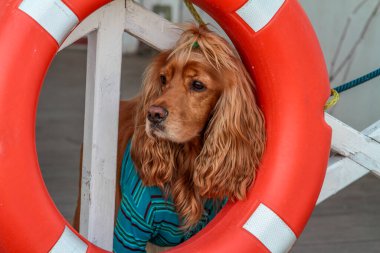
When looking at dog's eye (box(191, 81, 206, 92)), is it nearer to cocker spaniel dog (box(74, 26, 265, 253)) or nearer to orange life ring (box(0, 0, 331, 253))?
cocker spaniel dog (box(74, 26, 265, 253))

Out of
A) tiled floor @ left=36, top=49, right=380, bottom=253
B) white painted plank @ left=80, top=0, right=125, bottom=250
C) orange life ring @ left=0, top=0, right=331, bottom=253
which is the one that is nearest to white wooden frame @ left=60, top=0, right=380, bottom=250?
white painted plank @ left=80, top=0, right=125, bottom=250

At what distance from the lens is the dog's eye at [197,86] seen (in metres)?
3.19

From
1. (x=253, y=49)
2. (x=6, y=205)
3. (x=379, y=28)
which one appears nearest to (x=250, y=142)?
(x=253, y=49)

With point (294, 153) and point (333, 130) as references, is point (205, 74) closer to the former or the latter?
point (294, 153)

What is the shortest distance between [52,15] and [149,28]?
1.66 feet

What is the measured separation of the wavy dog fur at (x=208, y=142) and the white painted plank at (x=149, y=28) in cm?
12

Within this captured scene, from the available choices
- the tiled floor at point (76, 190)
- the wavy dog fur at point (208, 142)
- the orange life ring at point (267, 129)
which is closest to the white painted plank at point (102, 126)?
the wavy dog fur at point (208, 142)

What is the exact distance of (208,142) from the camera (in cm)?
324

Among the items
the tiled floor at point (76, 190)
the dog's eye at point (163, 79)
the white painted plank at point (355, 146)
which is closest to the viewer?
the dog's eye at point (163, 79)

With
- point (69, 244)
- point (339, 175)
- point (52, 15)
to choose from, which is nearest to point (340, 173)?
point (339, 175)

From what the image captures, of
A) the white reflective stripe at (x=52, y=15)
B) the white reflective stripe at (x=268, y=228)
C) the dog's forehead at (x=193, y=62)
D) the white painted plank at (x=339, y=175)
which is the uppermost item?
the white reflective stripe at (x=52, y=15)

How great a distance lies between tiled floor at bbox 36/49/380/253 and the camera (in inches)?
187

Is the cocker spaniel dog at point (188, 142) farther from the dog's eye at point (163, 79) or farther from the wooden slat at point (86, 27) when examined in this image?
the wooden slat at point (86, 27)

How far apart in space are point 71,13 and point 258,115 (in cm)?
72
